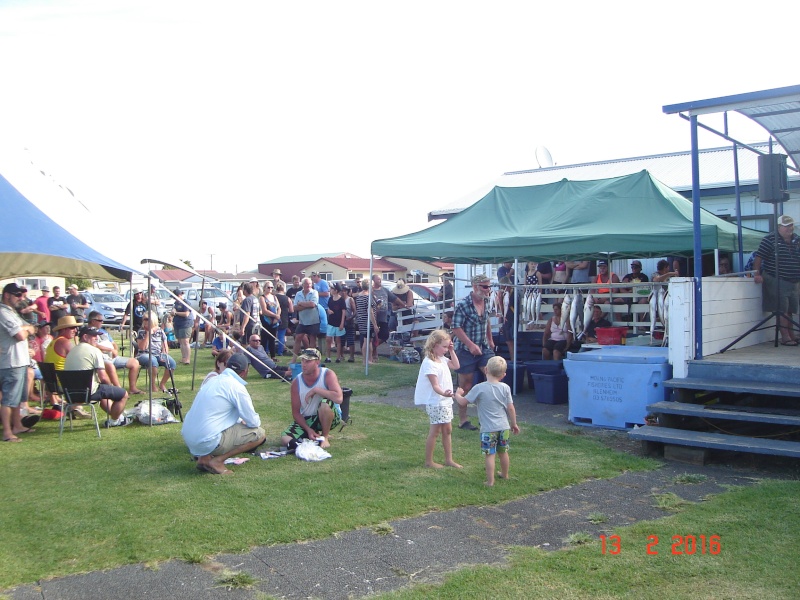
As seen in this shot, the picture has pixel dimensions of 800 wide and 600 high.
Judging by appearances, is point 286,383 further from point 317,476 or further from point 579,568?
point 579,568

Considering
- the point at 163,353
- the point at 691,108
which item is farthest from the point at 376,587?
the point at 163,353

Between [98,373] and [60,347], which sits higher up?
[60,347]

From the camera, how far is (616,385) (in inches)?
351

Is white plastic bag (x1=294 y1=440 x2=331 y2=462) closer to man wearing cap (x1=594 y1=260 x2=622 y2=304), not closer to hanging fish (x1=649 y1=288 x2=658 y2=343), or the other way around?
hanging fish (x1=649 y1=288 x2=658 y2=343)

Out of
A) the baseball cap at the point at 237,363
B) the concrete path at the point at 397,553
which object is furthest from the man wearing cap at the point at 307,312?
the concrete path at the point at 397,553

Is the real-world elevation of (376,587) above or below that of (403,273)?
below

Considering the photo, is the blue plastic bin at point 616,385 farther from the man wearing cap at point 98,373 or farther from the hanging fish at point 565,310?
the man wearing cap at point 98,373

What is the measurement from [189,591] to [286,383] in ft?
28.7

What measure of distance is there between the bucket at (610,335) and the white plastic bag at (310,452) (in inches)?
214

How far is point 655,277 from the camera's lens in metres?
12.1

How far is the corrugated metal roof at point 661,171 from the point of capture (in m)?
15.9

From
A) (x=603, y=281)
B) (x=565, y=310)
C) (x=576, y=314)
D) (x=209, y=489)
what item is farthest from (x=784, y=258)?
(x=209, y=489)

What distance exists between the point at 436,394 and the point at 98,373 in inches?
195

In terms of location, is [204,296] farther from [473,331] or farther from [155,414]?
[473,331]
